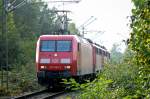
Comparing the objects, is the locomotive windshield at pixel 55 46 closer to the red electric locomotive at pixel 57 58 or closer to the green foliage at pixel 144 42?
the red electric locomotive at pixel 57 58

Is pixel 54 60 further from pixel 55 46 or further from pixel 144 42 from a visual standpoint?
pixel 144 42

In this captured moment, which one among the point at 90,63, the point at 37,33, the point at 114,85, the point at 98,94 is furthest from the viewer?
the point at 37,33

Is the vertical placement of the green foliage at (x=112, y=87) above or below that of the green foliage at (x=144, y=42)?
below

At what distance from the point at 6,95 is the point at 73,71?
3903 millimetres

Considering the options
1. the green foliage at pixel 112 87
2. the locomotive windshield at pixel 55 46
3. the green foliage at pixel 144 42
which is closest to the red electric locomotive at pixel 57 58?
the locomotive windshield at pixel 55 46

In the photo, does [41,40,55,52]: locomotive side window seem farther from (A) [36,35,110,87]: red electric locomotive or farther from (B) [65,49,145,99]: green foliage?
(B) [65,49,145,99]: green foliage

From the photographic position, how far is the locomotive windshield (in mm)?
24875

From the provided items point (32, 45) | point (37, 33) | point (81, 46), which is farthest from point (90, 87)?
point (37, 33)

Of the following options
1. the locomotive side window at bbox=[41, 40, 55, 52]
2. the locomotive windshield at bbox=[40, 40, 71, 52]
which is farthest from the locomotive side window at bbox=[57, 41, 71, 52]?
the locomotive side window at bbox=[41, 40, 55, 52]

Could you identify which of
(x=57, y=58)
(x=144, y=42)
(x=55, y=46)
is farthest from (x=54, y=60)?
(x=144, y=42)

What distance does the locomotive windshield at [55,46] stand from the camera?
2488cm

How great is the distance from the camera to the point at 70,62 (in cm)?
2439

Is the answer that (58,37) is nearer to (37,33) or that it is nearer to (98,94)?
(98,94)

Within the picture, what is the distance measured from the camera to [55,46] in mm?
25047
